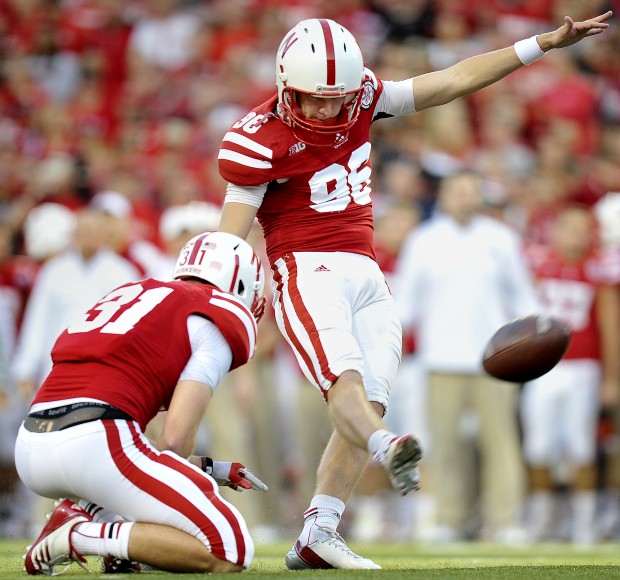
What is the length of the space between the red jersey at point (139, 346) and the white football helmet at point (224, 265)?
0.13m

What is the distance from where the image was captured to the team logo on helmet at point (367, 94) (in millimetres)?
5094

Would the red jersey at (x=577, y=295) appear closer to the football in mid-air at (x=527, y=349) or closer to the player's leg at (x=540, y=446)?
the player's leg at (x=540, y=446)

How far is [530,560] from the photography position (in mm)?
6125

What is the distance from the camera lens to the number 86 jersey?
4.96 meters

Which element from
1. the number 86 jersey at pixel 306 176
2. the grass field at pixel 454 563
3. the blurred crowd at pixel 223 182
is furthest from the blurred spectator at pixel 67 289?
the number 86 jersey at pixel 306 176

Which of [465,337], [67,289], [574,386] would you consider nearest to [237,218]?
[67,289]

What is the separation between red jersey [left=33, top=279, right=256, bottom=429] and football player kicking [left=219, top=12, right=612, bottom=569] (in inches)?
20.6

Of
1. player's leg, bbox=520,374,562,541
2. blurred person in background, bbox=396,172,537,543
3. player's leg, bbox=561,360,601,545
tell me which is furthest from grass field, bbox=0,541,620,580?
player's leg, bbox=520,374,562,541

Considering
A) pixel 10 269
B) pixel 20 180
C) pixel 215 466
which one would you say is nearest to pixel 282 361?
pixel 10 269

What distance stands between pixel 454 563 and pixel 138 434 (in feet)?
6.43

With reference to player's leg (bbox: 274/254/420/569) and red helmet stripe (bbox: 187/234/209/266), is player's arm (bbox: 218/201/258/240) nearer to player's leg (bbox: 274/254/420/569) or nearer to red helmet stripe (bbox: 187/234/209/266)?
player's leg (bbox: 274/254/420/569)

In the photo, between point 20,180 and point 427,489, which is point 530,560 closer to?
point 427,489

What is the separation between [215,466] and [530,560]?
209cm

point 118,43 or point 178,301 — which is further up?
point 118,43
